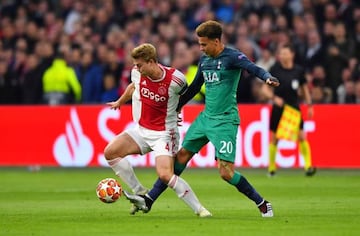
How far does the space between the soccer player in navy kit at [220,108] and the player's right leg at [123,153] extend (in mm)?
505

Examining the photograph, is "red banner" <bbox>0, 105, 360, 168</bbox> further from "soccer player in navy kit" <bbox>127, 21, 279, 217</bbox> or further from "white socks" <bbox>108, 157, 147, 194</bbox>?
"soccer player in navy kit" <bbox>127, 21, 279, 217</bbox>

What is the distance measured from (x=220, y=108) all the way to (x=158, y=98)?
88 cm

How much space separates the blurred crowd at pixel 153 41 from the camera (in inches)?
925

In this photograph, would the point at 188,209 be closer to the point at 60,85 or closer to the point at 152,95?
the point at 152,95

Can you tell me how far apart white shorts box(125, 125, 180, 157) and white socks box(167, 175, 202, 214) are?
492mm

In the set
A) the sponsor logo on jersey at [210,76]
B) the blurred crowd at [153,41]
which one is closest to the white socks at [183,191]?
the sponsor logo on jersey at [210,76]

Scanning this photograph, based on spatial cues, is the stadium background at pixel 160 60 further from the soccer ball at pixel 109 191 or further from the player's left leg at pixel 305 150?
the soccer ball at pixel 109 191

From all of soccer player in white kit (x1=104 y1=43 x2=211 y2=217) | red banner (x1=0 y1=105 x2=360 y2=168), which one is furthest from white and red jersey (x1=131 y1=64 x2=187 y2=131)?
red banner (x1=0 y1=105 x2=360 y2=168)

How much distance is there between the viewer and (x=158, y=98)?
13.5 meters

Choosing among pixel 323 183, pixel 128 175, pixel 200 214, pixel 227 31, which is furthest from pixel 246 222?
pixel 227 31

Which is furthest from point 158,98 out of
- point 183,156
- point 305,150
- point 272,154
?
point 305,150

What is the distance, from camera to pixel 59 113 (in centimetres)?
2317

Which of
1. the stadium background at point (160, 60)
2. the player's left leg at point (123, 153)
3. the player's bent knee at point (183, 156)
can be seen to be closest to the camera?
the player's bent knee at point (183, 156)

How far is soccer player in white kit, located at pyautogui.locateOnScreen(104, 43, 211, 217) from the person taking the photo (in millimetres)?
13344
